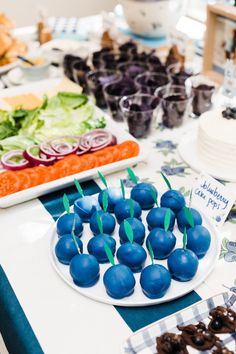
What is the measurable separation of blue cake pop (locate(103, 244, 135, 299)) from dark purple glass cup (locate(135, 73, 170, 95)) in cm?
78

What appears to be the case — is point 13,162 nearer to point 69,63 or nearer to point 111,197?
point 111,197

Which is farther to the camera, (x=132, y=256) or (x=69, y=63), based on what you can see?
(x=69, y=63)

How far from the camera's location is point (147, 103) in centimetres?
142

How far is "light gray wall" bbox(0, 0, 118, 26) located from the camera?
327 centimetres

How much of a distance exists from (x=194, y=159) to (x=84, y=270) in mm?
538

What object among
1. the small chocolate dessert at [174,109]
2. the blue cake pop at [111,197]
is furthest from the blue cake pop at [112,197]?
the small chocolate dessert at [174,109]

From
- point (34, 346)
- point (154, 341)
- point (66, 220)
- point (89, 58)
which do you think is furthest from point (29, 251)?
point (89, 58)

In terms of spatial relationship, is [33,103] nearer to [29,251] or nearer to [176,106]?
[176,106]

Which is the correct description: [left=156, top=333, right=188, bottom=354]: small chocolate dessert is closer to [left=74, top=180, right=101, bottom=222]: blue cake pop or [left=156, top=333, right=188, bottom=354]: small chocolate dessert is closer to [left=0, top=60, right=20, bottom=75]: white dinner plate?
[left=74, top=180, right=101, bottom=222]: blue cake pop

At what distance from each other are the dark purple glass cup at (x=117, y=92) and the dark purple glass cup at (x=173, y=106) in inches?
3.6

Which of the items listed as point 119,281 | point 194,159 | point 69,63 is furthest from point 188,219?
point 69,63

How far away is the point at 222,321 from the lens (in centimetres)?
75

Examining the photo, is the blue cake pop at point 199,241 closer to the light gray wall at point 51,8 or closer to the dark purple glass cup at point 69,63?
the dark purple glass cup at point 69,63

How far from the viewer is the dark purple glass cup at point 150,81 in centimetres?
147
